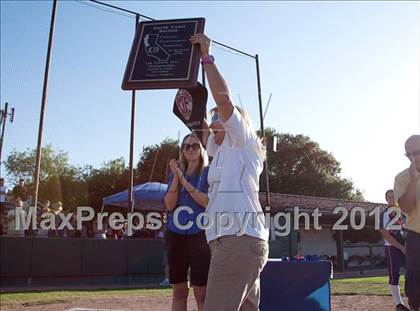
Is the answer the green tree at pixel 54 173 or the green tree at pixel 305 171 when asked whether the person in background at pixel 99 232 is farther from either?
the green tree at pixel 305 171

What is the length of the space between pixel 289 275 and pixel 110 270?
8.53 m

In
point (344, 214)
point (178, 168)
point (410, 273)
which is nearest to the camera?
point (410, 273)

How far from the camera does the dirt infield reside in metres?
7.05

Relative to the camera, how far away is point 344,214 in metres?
23.0

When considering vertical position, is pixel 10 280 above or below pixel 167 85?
below

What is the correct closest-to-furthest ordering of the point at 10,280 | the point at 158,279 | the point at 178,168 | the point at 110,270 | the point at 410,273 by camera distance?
the point at 410,273 → the point at 178,168 → the point at 10,280 → the point at 110,270 → the point at 158,279

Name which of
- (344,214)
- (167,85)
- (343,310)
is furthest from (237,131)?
(344,214)

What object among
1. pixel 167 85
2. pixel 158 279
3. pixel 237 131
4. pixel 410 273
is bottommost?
pixel 158 279

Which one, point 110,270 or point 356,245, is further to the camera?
point 356,245

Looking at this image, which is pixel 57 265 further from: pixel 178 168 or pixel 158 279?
pixel 178 168

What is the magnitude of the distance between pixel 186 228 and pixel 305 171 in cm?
3997

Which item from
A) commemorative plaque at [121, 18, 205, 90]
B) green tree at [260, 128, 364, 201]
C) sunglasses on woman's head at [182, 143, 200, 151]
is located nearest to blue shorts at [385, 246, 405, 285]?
sunglasses on woman's head at [182, 143, 200, 151]

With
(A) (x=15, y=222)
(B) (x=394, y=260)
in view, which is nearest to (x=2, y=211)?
(A) (x=15, y=222)

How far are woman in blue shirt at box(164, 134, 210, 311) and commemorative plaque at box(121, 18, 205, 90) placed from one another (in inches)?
22.0
